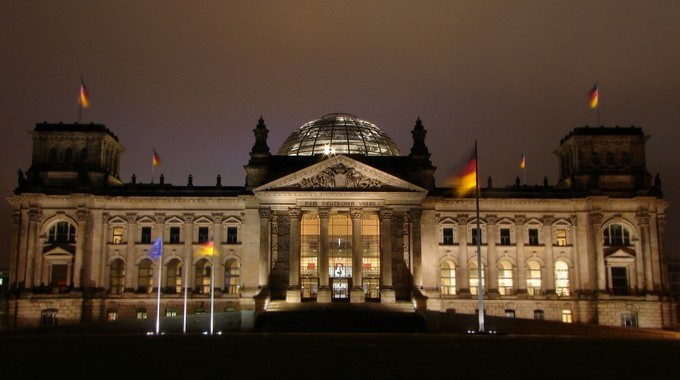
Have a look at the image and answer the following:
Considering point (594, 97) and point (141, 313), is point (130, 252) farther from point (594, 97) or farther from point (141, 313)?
point (594, 97)

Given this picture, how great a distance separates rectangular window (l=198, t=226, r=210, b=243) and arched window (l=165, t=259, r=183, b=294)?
3.62 m

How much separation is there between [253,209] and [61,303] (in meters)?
22.9

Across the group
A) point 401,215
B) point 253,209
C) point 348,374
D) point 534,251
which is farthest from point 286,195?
point 348,374

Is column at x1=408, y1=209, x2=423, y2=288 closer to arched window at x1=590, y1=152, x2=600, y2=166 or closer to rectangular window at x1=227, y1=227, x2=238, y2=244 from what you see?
rectangular window at x1=227, y1=227, x2=238, y2=244

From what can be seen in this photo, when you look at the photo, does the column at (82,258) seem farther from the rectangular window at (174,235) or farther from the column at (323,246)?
the column at (323,246)

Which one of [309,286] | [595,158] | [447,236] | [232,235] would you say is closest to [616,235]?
[595,158]

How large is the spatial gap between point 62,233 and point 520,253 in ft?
169

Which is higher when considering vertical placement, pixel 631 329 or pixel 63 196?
pixel 63 196

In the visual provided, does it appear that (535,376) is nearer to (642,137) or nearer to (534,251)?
(534,251)

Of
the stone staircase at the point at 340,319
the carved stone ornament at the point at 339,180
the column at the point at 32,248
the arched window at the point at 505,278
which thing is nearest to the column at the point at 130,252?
the column at the point at 32,248

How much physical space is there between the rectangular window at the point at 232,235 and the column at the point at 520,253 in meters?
31.8

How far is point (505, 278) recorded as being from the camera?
9012 centimetres

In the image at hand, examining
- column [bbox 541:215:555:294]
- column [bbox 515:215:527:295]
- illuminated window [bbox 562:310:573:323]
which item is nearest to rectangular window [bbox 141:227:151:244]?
column [bbox 515:215:527:295]

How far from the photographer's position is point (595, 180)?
91625 mm
